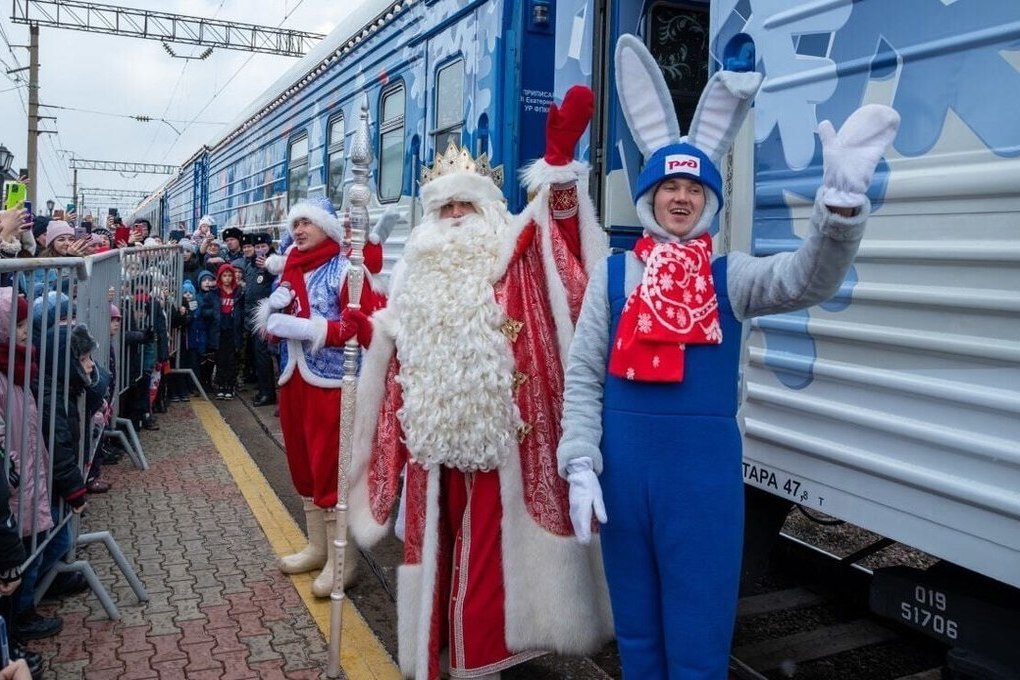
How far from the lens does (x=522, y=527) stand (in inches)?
113

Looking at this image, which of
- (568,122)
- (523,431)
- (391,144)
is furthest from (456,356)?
(391,144)

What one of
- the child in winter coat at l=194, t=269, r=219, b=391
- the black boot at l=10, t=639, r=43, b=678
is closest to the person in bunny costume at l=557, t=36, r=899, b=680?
the black boot at l=10, t=639, r=43, b=678

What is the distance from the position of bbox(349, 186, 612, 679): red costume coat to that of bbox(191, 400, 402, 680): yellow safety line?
390 mm

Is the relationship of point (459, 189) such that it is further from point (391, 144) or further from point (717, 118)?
point (391, 144)

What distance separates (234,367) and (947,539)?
797 cm

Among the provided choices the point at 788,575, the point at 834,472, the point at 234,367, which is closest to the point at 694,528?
the point at 834,472

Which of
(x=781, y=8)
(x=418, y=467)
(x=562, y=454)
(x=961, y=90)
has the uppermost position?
(x=781, y=8)

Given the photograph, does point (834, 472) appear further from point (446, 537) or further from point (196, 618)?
point (196, 618)

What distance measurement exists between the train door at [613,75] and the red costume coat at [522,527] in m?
1.08

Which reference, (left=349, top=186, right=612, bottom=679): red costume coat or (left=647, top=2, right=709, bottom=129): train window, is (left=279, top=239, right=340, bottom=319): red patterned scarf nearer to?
(left=349, top=186, right=612, bottom=679): red costume coat

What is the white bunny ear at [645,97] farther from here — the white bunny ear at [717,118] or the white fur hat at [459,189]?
the white fur hat at [459,189]

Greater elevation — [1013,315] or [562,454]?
[1013,315]

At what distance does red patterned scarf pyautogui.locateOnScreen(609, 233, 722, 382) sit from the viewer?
2.17 metres

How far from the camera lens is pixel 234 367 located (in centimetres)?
909
